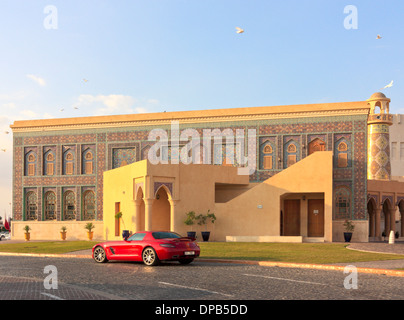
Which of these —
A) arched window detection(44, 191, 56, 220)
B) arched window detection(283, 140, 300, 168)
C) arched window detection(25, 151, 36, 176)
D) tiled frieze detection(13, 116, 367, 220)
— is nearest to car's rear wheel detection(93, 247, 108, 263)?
tiled frieze detection(13, 116, 367, 220)

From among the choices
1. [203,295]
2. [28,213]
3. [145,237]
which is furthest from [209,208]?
[203,295]

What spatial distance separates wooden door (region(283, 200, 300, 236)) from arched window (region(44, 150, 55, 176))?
21965mm

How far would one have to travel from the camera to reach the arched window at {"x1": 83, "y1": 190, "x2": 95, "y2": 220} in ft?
154

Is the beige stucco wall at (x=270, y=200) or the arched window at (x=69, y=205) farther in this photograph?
the arched window at (x=69, y=205)

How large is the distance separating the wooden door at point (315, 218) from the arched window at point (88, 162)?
782 inches

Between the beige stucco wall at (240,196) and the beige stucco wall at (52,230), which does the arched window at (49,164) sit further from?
the beige stucco wall at (240,196)

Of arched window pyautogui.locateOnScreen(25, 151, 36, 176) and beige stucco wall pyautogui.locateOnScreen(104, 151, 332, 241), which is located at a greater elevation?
arched window pyautogui.locateOnScreen(25, 151, 36, 176)

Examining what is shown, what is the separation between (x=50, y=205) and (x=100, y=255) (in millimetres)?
30101

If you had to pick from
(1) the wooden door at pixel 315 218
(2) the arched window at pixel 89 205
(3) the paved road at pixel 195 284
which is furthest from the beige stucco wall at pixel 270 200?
(3) the paved road at pixel 195 284

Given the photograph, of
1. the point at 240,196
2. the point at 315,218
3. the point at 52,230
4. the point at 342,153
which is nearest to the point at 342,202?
the point at 315,218

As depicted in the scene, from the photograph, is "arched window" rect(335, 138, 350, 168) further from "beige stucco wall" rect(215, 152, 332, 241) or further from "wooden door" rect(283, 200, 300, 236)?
"beige stucco wall" rect(215, 152, 332, 241)

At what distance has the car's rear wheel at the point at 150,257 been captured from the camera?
18062 mm
